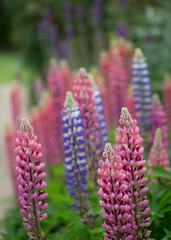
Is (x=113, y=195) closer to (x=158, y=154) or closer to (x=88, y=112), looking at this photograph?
(x=158, y=154)

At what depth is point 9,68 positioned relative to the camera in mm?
24672

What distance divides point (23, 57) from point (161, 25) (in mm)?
8526

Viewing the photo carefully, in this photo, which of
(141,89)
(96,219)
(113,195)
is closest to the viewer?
(113,195)

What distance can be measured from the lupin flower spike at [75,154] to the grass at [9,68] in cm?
1576

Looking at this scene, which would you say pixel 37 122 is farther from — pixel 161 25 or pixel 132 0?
pixel 132 0

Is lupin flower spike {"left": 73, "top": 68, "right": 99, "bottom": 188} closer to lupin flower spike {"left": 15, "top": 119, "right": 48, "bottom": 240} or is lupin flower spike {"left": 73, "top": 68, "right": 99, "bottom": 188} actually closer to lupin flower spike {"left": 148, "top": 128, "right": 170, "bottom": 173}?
lupin flower spike {"left": 148, "top": 128, "right": 170, "bottom": 173}

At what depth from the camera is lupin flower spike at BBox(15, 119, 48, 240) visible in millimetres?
1990

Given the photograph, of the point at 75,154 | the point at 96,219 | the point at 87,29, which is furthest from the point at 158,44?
the point at 87,29

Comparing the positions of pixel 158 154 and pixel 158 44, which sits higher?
pixel 158 44

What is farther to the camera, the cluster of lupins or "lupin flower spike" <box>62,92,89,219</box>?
"lupin flower spike" <box>62,92,89,219</box>

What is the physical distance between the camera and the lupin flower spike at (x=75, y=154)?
8.71ft

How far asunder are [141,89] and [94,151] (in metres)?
0.92

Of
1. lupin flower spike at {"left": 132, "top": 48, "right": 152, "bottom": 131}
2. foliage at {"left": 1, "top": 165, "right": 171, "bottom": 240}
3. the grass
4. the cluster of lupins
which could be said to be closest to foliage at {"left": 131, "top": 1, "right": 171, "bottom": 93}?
the cluster of lupins

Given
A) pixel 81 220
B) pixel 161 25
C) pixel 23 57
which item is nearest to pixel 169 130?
→ pixel 81 220
